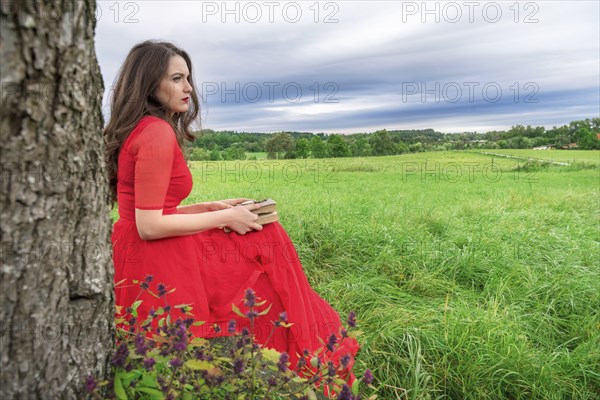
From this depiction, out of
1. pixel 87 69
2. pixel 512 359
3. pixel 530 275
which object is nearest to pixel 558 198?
pixel 530 275

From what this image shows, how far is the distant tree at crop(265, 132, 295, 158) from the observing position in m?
20.4

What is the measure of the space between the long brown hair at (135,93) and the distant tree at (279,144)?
1765cm

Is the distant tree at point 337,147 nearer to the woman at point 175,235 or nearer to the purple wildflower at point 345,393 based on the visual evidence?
the woman at point 175,235

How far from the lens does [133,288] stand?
95.7 inches

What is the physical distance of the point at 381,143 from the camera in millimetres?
25141

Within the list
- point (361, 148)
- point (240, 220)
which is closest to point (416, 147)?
point (361, 148)

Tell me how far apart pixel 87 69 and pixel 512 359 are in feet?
8.29

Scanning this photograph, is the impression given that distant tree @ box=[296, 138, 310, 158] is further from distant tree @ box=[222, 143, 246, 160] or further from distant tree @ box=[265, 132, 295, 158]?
distant tree @ box=[222, 143, 246, 160]

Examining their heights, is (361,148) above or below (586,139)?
below

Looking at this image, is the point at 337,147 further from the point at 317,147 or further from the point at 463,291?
the point at 463,291

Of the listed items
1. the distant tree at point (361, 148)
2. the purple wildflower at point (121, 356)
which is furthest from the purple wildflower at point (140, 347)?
the distant tree at point (361, 148)

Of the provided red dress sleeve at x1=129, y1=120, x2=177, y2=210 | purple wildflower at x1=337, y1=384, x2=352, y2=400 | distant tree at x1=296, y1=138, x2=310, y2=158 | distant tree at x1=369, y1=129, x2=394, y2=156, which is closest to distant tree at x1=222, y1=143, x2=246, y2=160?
distant tree at x1=296, y1=138, x2=310, y2=158

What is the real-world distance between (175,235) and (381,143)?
23.5 metres

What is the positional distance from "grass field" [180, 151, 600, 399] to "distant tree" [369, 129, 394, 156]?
57.7 ft
